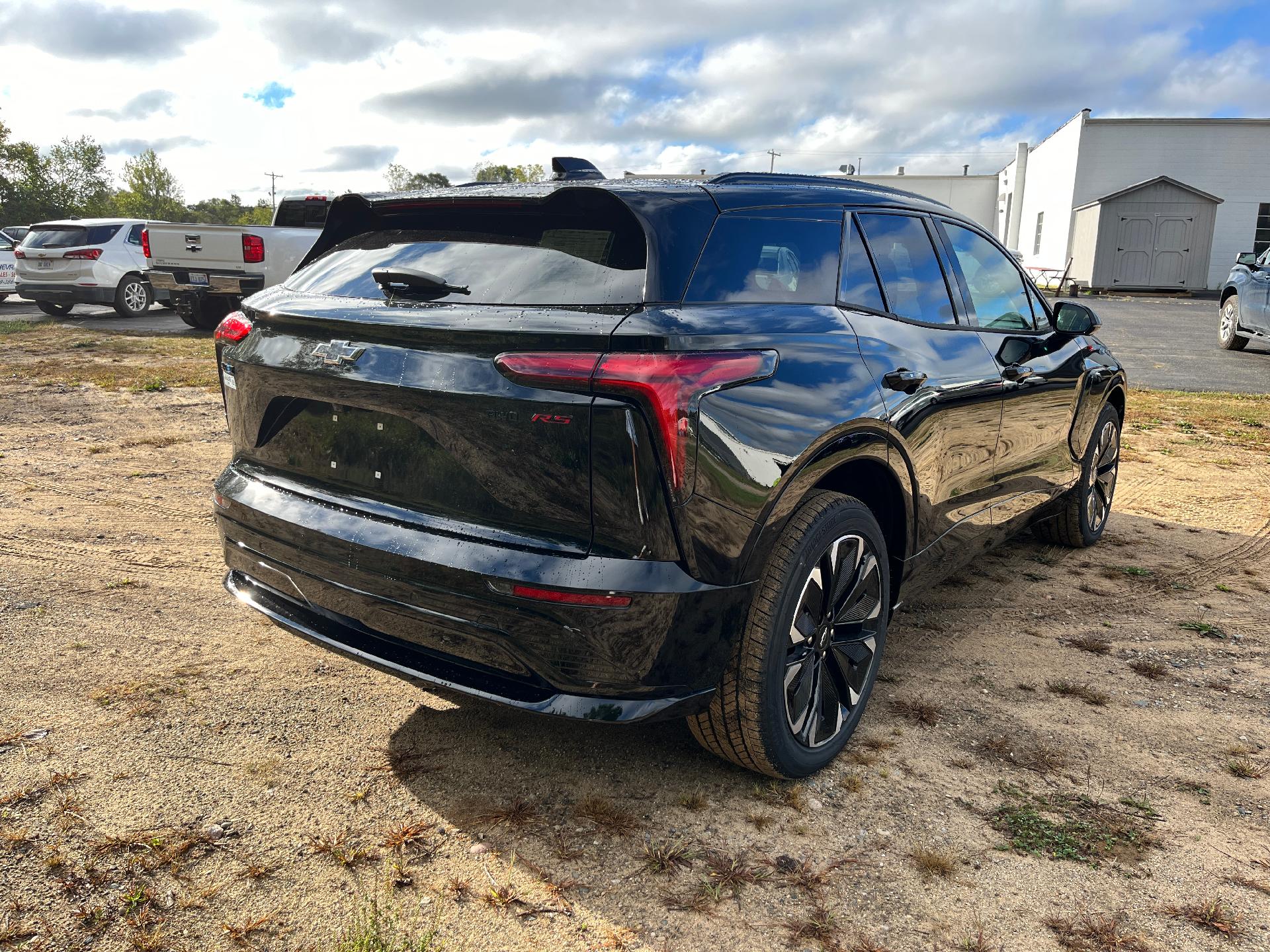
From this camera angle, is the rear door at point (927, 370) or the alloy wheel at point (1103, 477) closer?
the rear door at point (927, 370)

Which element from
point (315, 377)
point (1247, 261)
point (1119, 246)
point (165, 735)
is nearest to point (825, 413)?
point (315, 377)

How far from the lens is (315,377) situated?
8.76 ft

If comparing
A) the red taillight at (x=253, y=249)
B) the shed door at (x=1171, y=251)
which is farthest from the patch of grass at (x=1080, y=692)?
the shed door at (x=1171, y=251)

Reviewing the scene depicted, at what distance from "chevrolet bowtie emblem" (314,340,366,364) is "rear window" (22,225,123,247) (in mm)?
15896

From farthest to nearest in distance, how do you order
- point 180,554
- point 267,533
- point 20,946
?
point 180,554, point 267,533, point 20,946

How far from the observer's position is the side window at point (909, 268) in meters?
3.26

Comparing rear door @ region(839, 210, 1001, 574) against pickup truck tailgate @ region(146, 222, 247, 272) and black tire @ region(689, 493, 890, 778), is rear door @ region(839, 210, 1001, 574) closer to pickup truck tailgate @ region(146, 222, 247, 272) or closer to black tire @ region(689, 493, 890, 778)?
black tire @ region(689, 493, 890, 778)

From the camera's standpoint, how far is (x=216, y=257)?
13.3 m

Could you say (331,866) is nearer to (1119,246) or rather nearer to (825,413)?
(825,413)

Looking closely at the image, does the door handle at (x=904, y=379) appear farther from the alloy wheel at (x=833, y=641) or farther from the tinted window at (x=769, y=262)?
the alloy wheel at (x=833, y=641)

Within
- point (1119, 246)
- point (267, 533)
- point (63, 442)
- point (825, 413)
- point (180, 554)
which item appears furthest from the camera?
point (1119, 246)

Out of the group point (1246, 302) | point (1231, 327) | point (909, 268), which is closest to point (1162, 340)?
point (1231, 327)

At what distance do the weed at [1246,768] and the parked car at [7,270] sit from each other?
68.2 feet

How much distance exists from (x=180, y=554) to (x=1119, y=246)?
3097cm
